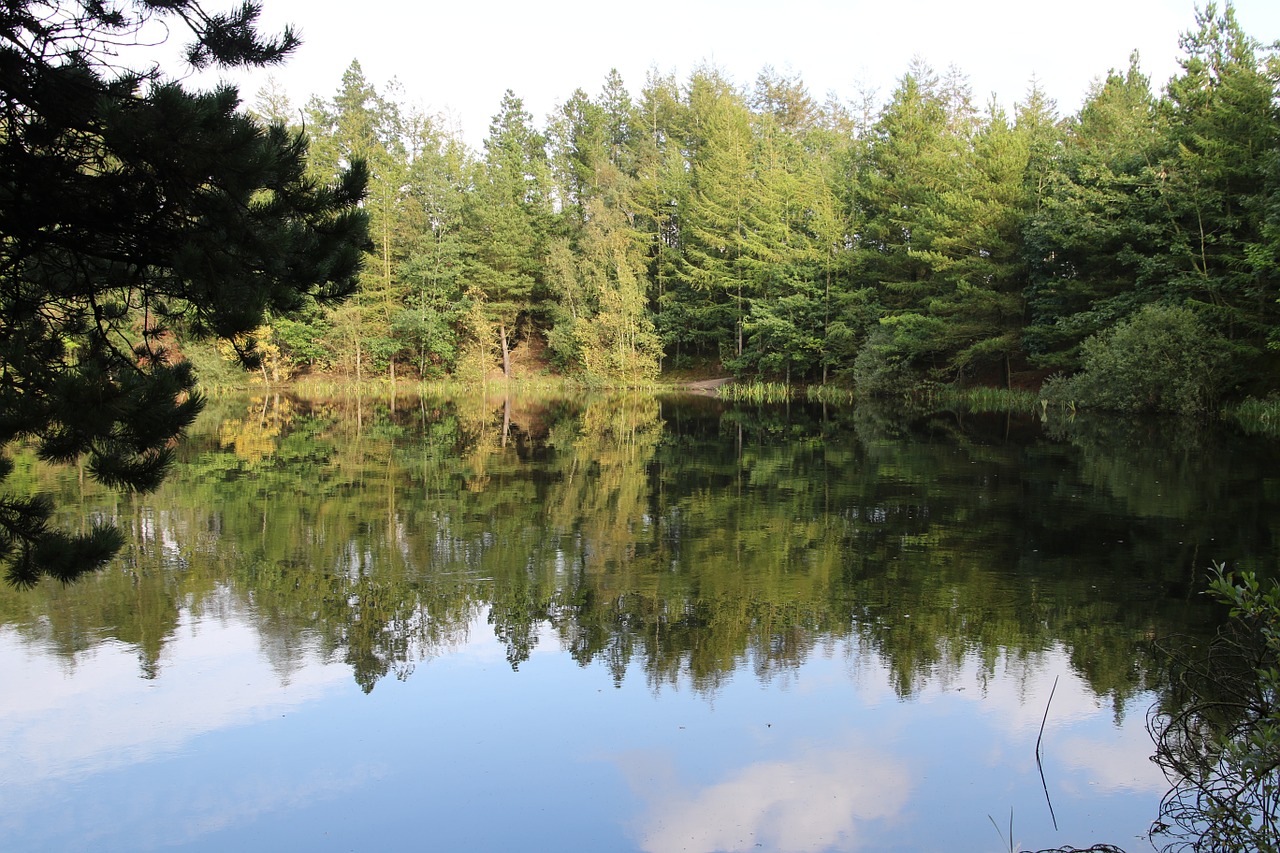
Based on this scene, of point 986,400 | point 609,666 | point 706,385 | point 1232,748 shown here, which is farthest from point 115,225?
point 706,385

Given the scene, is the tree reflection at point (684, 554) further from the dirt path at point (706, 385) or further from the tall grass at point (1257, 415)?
the dirt path at point (706, 385)

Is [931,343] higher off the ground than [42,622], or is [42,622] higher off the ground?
[931,343]

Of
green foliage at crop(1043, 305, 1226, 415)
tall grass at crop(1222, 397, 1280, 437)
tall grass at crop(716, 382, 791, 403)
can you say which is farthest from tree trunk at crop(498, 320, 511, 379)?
tall grass at crop(1222, 397, 1280, 437)

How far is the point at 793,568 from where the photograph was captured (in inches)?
310

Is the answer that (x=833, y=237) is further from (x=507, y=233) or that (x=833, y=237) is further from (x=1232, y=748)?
(x=1232, y=748)

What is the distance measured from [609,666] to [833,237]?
102ft

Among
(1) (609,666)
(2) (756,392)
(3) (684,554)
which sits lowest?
(1) (609,666)

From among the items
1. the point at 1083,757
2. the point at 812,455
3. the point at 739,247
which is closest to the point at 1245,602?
the point at 1083,757

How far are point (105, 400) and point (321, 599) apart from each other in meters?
3.66

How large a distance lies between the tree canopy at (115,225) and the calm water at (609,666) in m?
1.31

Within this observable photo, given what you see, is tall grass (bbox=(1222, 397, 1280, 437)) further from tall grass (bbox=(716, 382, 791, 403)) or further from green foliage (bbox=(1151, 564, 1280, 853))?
green foliage (bbox=(1151, 564, 1280, 853))

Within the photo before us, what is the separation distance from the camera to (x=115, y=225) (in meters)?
4.06

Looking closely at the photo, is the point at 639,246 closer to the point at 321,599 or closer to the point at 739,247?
the point at 739,247

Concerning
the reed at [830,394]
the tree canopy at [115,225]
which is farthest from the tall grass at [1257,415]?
the tree canopy at [115,225]
